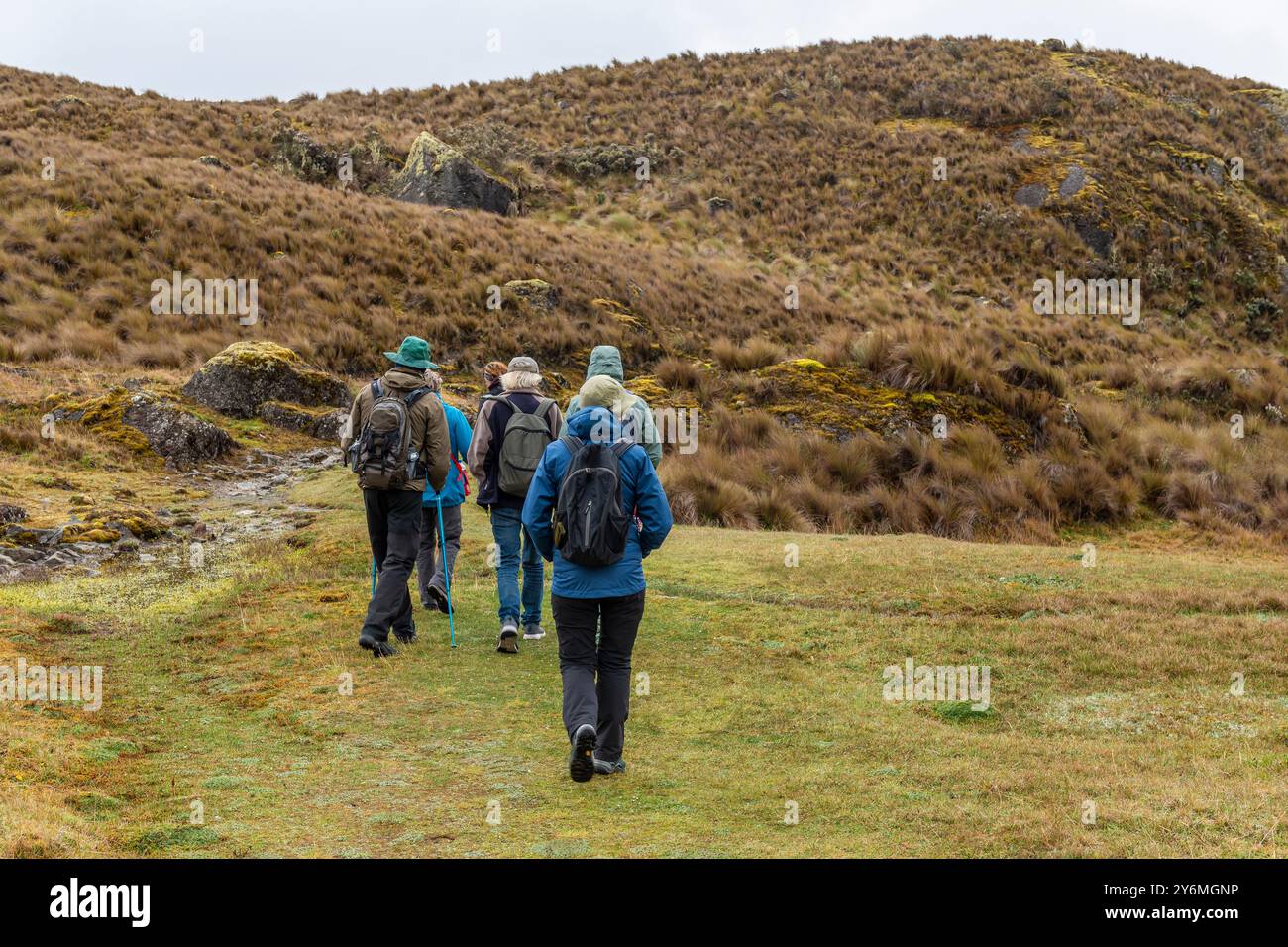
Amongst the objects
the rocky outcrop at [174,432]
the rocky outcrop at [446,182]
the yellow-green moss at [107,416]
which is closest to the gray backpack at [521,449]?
the rocky outcrop at [174,432]

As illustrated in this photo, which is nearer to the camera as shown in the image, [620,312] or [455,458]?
[455,458]

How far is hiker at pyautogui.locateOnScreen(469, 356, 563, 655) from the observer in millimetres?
7801

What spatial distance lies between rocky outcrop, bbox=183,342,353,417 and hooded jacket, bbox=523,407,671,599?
12.5 meters

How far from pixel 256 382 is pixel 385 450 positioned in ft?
34.5

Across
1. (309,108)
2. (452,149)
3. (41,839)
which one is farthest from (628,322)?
(309,108)

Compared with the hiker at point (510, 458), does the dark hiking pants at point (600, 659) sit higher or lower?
lower

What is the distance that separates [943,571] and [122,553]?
8530 mm

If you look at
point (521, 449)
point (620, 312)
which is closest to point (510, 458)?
point (521, 449)

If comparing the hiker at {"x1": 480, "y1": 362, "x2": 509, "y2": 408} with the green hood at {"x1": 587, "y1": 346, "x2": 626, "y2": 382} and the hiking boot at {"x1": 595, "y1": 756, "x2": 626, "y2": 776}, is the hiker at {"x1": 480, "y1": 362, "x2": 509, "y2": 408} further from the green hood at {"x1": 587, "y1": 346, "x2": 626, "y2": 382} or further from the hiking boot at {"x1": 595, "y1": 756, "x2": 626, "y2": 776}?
the hiking boot at {"x1": 595, "y1": 756, "x2": 626, "y2": 776}

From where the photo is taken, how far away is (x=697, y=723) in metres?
6.47

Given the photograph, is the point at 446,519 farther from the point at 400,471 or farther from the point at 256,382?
the point at 256,382

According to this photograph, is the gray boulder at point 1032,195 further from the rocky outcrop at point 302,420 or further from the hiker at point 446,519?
the hiker at point 446,519

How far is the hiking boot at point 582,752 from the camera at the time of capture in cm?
527

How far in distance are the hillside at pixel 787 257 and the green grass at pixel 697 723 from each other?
448cm
